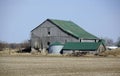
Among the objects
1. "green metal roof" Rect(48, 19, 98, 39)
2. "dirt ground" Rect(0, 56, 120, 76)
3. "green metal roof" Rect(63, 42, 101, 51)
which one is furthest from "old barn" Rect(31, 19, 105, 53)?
"dirt ground" Rect(0, 56, 120, 76)

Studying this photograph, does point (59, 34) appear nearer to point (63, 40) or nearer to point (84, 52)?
point (63, 40)

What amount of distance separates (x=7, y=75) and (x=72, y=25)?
61429 millimetres

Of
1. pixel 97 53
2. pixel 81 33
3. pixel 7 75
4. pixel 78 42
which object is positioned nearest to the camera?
pixel 7 75

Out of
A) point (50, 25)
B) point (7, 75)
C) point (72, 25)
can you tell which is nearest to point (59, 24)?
point (50, 25)

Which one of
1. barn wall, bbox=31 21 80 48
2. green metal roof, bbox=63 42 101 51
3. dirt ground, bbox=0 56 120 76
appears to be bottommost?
dirt ground, bbox=0 56 120 76

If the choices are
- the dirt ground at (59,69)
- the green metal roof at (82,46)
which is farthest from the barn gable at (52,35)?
the dirt ground at (59,69)

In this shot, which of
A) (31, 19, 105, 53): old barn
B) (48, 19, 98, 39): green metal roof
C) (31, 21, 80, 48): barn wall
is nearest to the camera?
(31, 19, 105, 53): old barn

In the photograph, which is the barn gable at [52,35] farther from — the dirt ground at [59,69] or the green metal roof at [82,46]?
the dirt ground at [59,69]

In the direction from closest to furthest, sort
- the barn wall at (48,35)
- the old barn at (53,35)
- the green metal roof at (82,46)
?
1. the green metal roof at (82,46)
2. the old barn at (53,35)
3. the barn wall at (48,35)

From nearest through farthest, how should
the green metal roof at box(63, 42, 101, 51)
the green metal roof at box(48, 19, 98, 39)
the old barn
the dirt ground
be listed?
the dirt ground → the green metal roof at box(63, 42, 101, 51) → the old barn → the green metal roof at box(48, 19, 98, 39)

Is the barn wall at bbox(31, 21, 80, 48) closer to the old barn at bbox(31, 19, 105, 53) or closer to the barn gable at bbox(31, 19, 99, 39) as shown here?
the old barn at bbox(31, 19, 105, 53)

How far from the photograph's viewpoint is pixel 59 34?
2911 inches

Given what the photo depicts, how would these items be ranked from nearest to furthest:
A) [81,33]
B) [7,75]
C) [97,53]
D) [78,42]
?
1. [7,75]
2. [97,53]
3. [78,42]
4. [81,33]

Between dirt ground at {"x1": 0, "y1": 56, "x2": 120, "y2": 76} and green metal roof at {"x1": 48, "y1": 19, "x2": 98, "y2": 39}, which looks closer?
dirt ground at {"x1": 0, "y1": 56, "x2": 120, "y2": 76}
